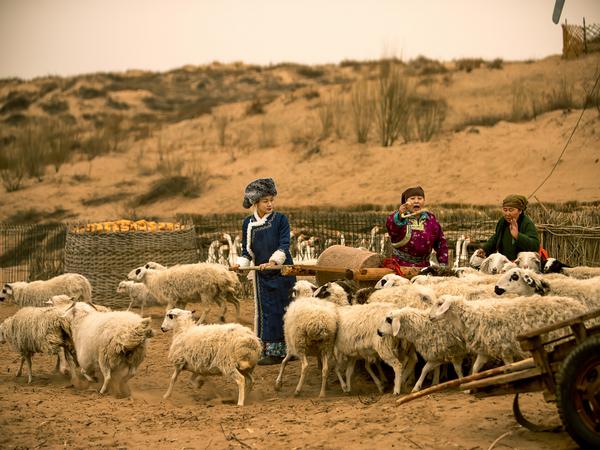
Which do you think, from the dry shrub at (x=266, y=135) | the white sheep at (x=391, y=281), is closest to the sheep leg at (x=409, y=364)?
the white sheep at (x=391, y=281)

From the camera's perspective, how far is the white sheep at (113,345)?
8.34 m

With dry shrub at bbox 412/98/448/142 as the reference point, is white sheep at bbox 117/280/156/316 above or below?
below

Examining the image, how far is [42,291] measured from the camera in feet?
41.0

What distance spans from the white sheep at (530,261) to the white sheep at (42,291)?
22.1ft

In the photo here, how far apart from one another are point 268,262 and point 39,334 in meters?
2.69

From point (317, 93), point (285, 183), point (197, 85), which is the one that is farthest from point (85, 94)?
point (285, 183)

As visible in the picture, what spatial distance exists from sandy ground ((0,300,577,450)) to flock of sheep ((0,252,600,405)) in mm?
255

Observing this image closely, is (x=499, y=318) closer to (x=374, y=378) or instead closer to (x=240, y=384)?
(x=374, y=378)

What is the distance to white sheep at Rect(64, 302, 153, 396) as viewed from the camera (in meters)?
8.34

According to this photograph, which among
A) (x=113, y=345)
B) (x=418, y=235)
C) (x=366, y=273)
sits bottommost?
(x=113, y=345)

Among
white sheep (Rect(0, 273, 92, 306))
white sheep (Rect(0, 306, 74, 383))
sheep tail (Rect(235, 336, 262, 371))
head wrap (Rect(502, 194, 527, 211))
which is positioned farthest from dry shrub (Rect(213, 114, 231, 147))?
sheep tail (Rect(235, 336, 262, 371))

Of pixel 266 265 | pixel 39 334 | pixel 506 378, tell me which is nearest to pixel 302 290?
pixel 266 265

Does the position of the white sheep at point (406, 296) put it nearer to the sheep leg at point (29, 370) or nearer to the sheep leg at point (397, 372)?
the sheep leg at point (397, 372)

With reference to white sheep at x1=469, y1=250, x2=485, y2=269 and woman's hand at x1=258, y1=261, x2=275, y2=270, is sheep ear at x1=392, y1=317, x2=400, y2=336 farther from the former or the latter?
white sheep at x1=469, y1=250, x2=485, y2=269
